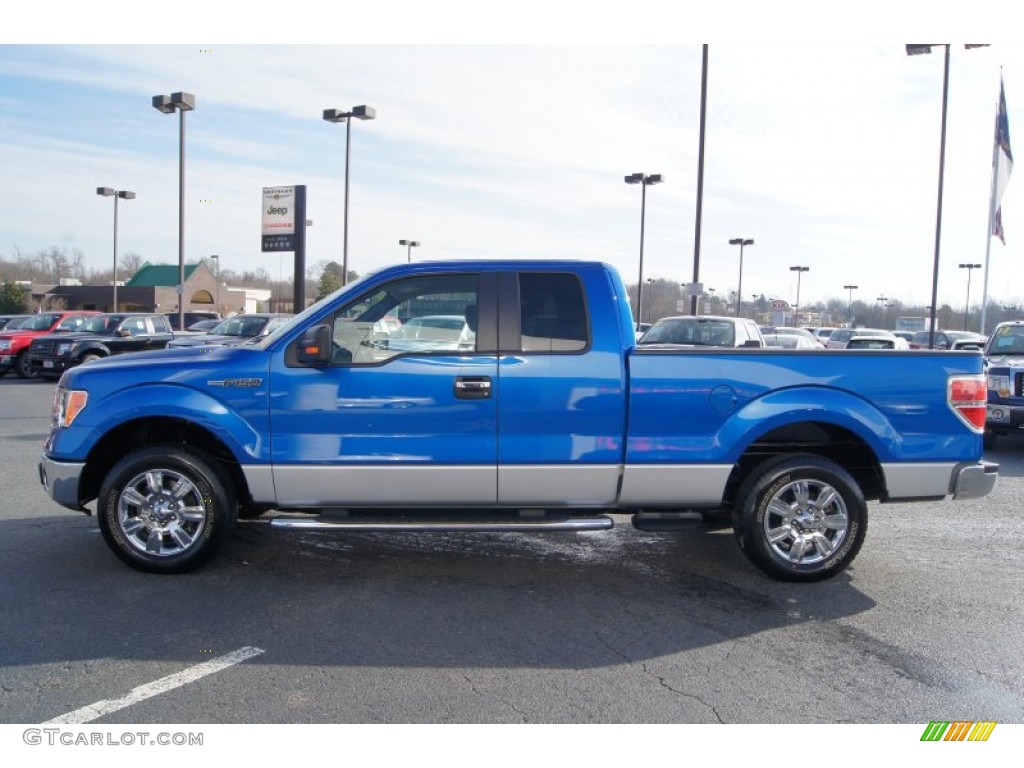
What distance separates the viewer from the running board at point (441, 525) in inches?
205

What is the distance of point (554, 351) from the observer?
5379mm

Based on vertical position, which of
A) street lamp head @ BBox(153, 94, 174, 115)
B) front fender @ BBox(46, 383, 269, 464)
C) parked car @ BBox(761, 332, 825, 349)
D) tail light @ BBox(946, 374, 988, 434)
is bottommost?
front fender @ BBox(46, 383, 269, 464)

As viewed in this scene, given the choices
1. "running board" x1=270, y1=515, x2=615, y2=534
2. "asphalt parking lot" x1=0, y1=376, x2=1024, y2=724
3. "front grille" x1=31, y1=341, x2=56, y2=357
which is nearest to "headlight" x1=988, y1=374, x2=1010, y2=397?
"asphalt parking lot" x1=0, y1=376, x2=1024, y2=724

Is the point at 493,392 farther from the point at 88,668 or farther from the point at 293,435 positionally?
the point at 88,668

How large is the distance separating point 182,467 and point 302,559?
3.62 ft

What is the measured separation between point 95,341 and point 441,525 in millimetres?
18057

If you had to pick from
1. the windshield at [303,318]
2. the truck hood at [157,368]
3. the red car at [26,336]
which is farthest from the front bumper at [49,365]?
the windshield at [303,318]

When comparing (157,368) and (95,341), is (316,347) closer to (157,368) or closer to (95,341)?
(157,368)

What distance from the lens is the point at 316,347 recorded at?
5.23 meters

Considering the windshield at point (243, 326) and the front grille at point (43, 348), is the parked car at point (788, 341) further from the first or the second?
the front grille at point (43, 348)

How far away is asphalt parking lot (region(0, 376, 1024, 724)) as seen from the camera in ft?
12.4

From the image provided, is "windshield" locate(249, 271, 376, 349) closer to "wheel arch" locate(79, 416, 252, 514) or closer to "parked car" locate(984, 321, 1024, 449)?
"wheel arch" locate(79, 416, 252, 514)

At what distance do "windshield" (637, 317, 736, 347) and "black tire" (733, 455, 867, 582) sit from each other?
7957 millimetres

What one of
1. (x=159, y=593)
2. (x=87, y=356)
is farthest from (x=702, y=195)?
(x=159, y=593)
